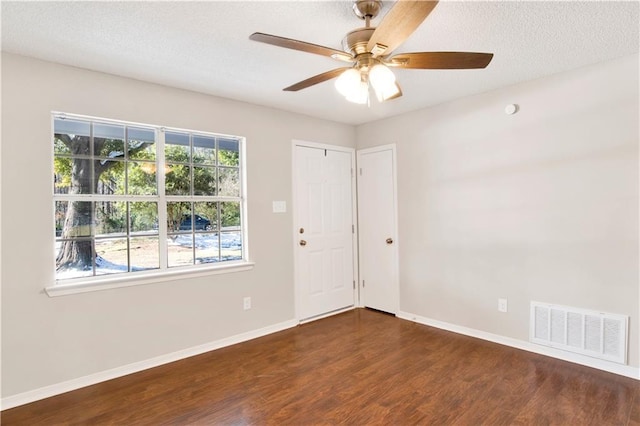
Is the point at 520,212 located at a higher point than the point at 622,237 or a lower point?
higher

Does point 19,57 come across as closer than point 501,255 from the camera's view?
Yes

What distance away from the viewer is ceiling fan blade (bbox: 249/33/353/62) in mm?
1569

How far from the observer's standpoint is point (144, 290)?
2.85 metres

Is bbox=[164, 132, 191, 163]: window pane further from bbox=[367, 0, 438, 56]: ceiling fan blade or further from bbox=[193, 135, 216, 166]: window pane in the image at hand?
bbox=[367, 0, 438, 56]: ceiling fan blade

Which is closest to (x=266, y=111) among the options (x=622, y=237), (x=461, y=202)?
(x=461, y=202)

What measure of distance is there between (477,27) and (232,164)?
239 centimetres

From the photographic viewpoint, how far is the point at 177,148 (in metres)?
3.13

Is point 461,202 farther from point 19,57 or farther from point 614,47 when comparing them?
point 19,57

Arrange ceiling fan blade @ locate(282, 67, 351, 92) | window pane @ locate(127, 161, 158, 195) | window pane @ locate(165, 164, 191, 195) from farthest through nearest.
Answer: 1. window pane @ locate(165, 164, 191, 195)
2. window pane @ locate(127, 161, 158, 195)
3. ceiling fan blade @ locate(282, 67, 351, 92)

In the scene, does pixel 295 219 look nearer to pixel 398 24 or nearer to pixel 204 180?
pixel 204 180

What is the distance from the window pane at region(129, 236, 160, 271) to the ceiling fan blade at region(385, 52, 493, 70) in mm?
2393

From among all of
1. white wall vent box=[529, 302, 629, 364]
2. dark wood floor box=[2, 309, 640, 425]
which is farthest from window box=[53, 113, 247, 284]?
white wall vent box=[529, 302, 629, 364]

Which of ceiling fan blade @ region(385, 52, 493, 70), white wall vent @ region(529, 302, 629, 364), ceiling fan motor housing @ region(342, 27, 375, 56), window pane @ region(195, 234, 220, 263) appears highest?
ceiling fan motor housing @ region(342, 27, 375, 56)

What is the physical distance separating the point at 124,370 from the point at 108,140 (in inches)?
72.3
